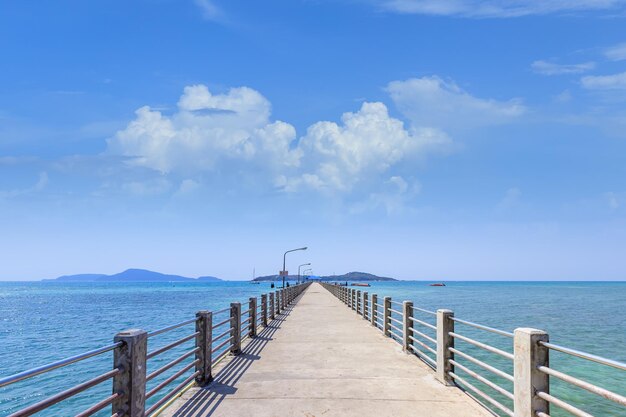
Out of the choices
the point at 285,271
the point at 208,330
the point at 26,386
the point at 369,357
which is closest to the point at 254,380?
the point at 208,330

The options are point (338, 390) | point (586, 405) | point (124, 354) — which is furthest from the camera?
point (586, 405)

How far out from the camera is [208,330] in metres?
9.02

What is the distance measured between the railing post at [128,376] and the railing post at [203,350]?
289cm

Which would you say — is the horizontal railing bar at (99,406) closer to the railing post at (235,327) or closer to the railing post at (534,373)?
the railing post at (534,373)

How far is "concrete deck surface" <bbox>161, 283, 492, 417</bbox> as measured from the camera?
712 centimetres

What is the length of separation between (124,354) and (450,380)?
6007 millimetres

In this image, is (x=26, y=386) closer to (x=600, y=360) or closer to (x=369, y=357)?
(x=369, y=357)

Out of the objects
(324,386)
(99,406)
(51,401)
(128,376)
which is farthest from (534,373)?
(51,401)

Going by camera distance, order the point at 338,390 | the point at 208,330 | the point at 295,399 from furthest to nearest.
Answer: the point at 208,330
the point at 338,390
the point at 295,399

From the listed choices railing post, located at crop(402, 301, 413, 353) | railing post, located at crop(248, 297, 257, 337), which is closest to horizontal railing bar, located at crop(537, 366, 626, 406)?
railing post, located at crop(402, 301, 413, 353)

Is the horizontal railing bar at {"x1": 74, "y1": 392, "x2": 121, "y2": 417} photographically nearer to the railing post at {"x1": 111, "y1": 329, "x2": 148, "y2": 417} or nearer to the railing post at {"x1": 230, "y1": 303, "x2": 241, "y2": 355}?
the railing post at {"x1": 111, "y1": 329, "x2": 148, "y2": 417}

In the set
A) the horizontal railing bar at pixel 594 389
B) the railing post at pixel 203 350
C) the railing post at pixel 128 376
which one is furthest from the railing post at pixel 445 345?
the railing post at pixel 128 376

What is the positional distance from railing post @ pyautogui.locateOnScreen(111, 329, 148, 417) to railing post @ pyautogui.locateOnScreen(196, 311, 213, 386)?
2.89 metres

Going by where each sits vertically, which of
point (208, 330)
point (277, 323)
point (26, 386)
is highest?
point (208, 330)
